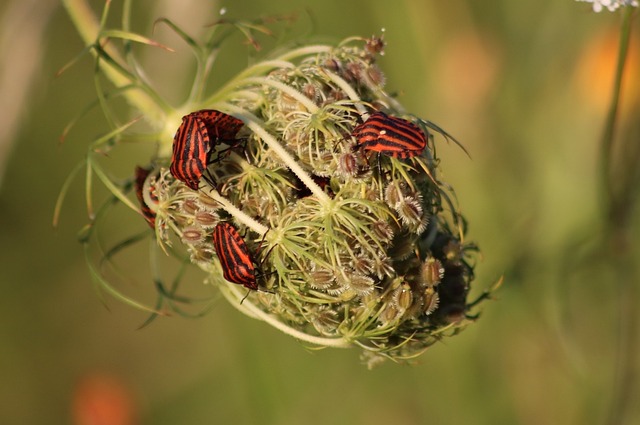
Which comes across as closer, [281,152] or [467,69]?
[281,152]

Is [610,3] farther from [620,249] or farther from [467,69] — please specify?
[467,69]

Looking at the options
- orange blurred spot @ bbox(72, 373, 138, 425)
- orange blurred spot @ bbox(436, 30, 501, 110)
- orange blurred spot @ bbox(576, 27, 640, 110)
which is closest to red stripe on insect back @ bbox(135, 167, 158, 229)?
orange blurred spot @ bbox(436, 30, 501, 110)

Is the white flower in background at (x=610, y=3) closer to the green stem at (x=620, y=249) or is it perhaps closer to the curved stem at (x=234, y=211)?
the green stem at (x=620, y=249)

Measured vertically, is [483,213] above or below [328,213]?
below

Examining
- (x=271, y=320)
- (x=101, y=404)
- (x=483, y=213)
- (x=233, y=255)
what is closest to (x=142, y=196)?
(x=233, y=255)

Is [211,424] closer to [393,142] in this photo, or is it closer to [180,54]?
[180,54]

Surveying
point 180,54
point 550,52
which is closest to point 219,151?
point 180,54

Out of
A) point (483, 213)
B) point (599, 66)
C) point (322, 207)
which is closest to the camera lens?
point (322, 207)
